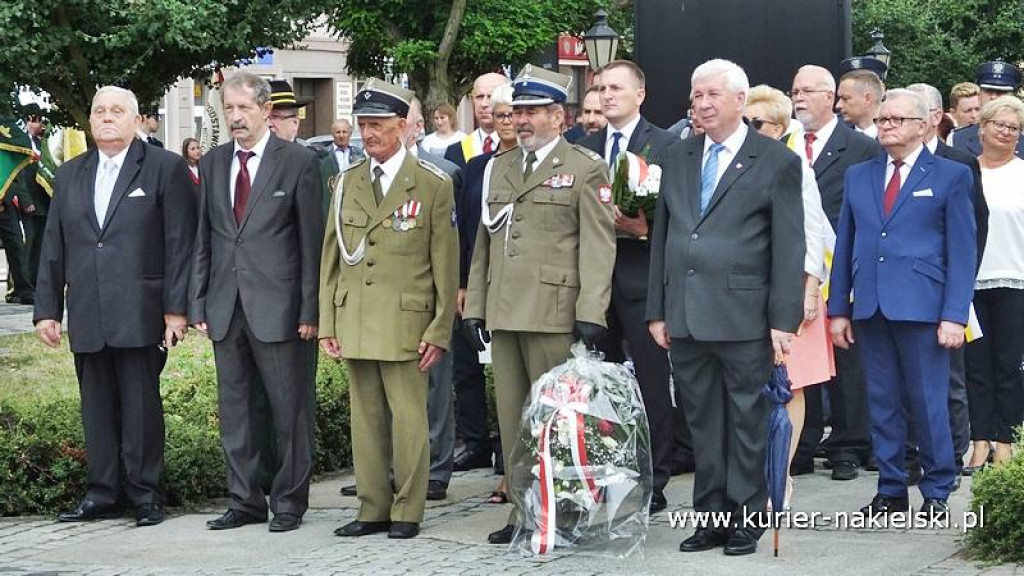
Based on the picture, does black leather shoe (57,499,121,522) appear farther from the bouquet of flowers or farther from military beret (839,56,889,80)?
military beret (839,56,889,80)

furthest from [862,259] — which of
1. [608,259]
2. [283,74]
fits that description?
[283,74]

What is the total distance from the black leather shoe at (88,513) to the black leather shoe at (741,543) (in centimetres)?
322

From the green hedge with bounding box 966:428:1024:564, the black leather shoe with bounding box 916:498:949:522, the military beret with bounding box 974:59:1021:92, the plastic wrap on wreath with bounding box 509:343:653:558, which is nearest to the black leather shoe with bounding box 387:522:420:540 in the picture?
the plastic wrap on wreath with bounding box 509:343:653:558

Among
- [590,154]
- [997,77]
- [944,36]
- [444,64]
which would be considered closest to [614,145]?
[590,154]

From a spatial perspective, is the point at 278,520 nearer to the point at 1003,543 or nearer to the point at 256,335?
the point at 256,335

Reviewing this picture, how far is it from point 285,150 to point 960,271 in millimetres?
3209

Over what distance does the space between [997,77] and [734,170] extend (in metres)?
4.69

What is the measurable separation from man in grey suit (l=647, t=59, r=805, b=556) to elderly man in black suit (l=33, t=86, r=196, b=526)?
2569 millimetres

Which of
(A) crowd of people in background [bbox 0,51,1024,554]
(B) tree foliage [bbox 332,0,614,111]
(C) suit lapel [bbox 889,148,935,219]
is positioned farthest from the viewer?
(B) tree foliage [bbox 332,0,614,111]

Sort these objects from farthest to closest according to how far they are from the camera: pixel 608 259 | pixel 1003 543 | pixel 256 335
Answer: pixel 256 335, pixel 608 259, pixel 1003 543

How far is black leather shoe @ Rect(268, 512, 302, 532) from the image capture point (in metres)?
9.05

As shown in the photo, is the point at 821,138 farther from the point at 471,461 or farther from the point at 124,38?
the point at 124,38

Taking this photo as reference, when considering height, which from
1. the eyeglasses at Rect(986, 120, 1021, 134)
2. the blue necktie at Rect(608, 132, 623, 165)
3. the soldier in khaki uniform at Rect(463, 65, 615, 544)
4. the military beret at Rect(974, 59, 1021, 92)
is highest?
the military beret at Rect(974, 59, 1021, 92)

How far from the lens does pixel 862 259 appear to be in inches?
349
